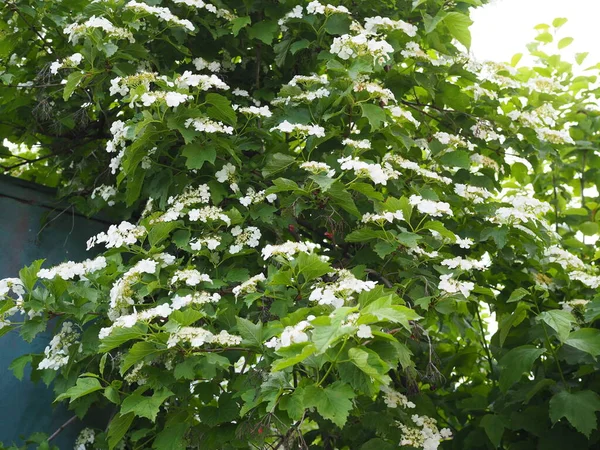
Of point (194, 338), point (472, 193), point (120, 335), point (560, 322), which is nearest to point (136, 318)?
point (120, 335)

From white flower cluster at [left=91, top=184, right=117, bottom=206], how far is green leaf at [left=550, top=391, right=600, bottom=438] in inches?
71.5

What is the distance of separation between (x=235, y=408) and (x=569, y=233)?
6.87 ft

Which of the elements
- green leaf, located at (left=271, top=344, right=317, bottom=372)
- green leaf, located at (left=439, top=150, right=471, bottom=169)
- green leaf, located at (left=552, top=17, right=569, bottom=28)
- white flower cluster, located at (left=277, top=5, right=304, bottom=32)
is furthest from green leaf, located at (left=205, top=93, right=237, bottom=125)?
green leaf, located at (left=552, top=17, right=569, bottom=28)

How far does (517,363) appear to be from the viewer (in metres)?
2.43

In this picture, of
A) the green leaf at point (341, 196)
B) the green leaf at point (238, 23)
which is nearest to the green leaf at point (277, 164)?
the green leaf at point (341, 196)

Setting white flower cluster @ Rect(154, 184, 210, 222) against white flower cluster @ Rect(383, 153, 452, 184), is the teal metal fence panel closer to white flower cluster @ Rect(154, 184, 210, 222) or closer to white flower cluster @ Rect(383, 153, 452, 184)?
white flower cluster @ Rect(154, 184, 210, 222)

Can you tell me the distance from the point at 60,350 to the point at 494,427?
5.06ft

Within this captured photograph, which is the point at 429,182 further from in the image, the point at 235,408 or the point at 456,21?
the point at 235,408

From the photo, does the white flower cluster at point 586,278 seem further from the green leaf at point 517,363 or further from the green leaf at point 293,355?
the green leaf at point 293,355

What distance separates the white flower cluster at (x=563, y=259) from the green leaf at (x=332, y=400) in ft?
4.80

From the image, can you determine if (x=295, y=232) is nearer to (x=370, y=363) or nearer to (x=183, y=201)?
(x=183, y=201)

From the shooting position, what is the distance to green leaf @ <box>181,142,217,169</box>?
243 centimetres

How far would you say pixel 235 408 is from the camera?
86.6 inches

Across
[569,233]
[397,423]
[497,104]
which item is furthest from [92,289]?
[569,233]
